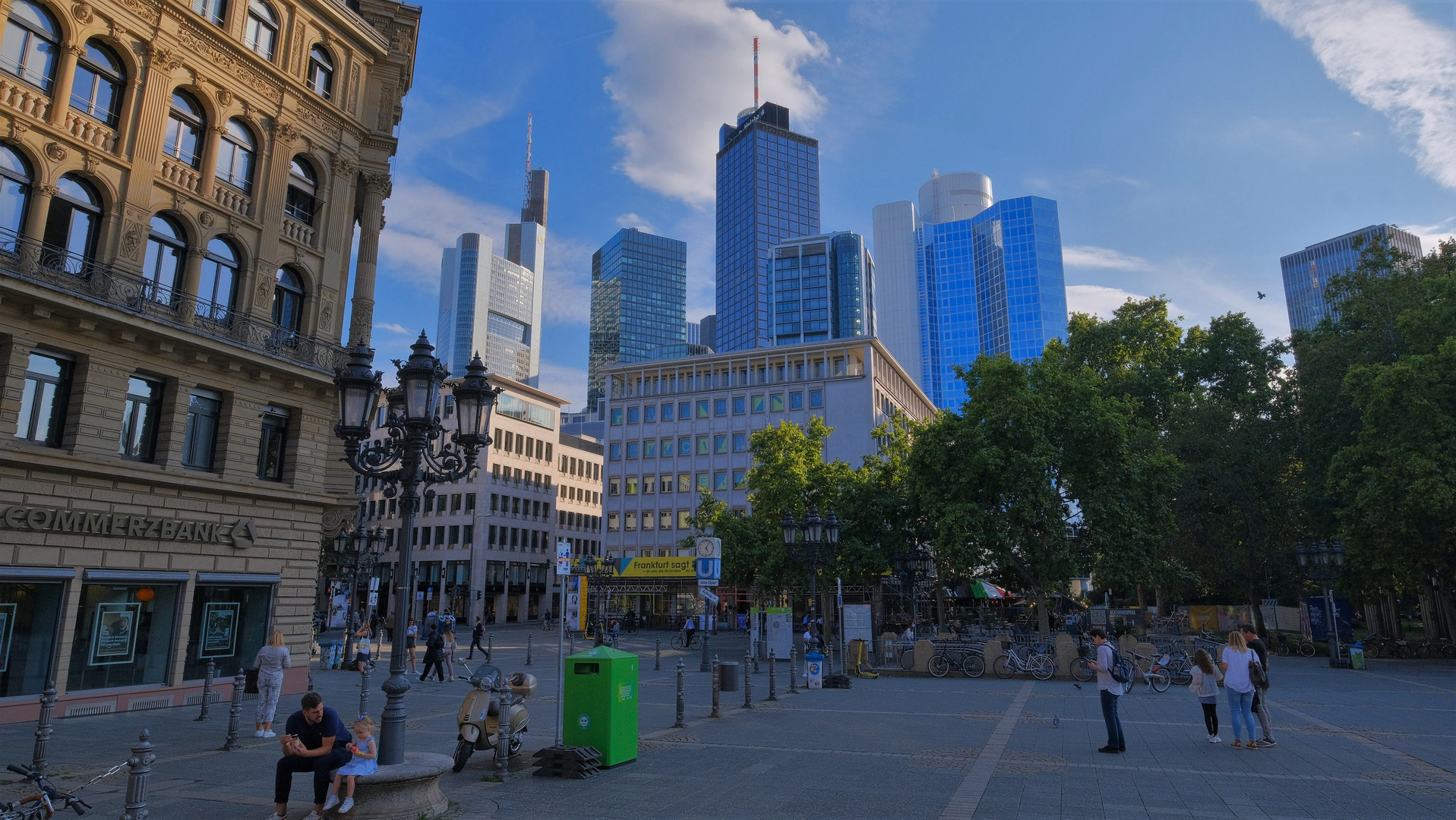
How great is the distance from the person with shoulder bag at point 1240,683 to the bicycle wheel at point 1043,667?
11.6 m

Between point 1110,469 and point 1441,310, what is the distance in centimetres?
1231

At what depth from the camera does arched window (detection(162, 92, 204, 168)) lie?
19.5 metres

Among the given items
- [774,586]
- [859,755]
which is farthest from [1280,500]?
[859,755]

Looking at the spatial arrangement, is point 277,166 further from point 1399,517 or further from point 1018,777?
point 1399,517

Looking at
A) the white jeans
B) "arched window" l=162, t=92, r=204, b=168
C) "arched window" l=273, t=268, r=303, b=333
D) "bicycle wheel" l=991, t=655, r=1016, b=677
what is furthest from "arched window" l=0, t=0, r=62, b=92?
"bicycle wheel" l=991, t=655, r=1016, b=677

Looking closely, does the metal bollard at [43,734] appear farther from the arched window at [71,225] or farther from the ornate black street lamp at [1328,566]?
the ornate black street lamp at [1328,566]

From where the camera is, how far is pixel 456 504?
75.0 m

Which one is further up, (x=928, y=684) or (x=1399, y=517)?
(x=1399, y=517)

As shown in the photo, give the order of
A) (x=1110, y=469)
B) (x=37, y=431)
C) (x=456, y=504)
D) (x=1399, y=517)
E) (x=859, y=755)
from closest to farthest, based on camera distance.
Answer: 1. (x=859, y=755)
2. (x=37, y=431)
3. (x=1399, y=517)
4. (x=1110, y=469)
5. (x=456, y=504)

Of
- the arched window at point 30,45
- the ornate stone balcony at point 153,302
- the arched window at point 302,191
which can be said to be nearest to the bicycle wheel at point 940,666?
the ornate stone balcony at point 153,302

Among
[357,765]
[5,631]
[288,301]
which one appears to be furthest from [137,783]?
[288,301]

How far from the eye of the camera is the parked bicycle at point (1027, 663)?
23.5 m

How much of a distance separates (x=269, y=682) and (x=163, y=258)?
36.5ft

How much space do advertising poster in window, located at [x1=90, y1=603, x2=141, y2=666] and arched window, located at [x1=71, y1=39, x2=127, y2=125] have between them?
420 inches
